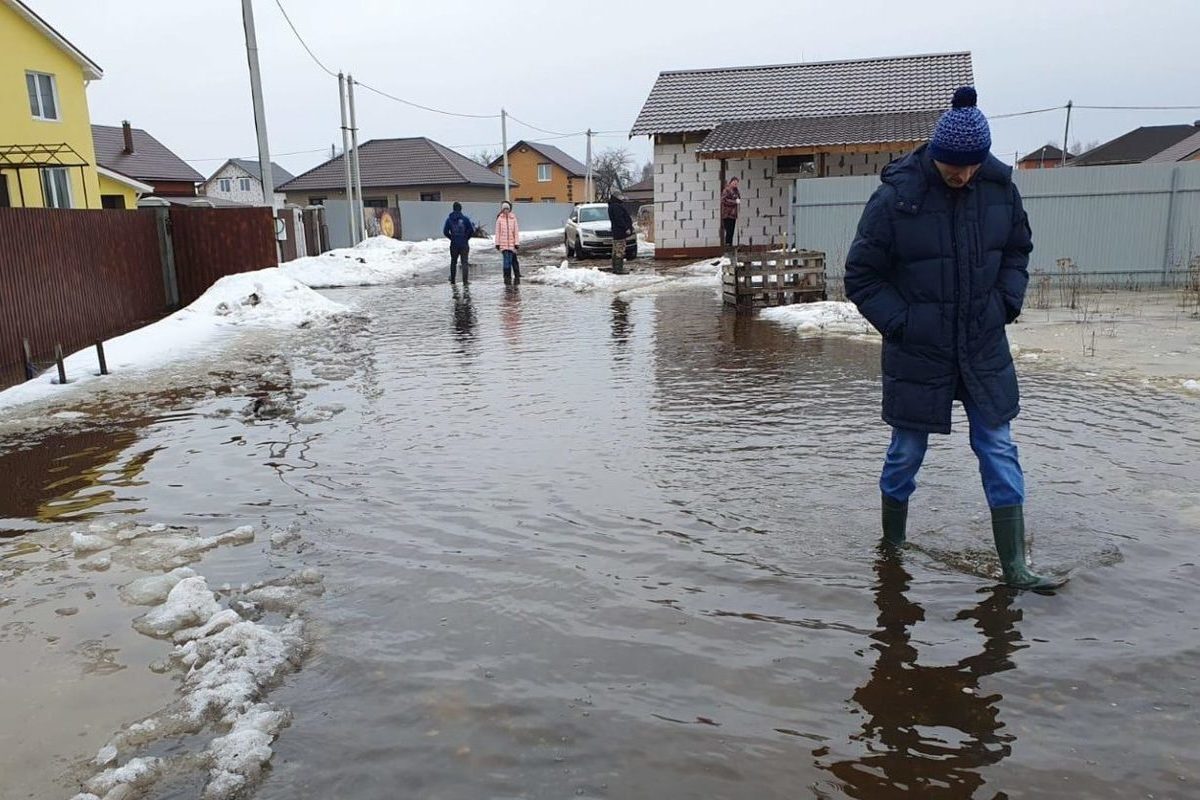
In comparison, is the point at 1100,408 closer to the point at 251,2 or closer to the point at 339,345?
the point at 339,345

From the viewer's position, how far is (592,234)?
91.5 ft

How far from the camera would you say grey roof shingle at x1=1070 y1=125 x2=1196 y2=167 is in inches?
2266

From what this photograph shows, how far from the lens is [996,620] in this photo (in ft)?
12.1

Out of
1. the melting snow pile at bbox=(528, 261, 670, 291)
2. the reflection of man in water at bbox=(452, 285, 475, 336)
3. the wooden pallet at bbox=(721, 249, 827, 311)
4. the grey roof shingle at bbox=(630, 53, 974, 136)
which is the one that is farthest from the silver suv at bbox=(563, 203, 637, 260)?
the wooden pallet at bbox=(721, 249, 827, 311)

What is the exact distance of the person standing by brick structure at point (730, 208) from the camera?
72.7ft

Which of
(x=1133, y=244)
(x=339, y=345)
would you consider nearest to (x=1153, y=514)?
(x=339, y=345)

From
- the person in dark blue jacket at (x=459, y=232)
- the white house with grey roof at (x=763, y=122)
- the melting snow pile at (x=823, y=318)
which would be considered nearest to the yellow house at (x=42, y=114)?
the person in dark blue jacket at (x=459, y=232)

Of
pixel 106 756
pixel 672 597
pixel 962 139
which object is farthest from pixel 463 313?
pixel 106 756

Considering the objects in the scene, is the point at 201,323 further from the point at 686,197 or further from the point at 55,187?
the point at 55,187

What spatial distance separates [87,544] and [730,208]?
1925 centimetres

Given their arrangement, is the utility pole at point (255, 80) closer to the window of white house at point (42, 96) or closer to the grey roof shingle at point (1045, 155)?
the window of white house at point (42, 96)

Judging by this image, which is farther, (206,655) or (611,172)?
(611,172)

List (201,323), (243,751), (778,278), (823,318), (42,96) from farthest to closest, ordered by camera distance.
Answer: (42,96), (778,278), (201,323), (823,318), (243,751)

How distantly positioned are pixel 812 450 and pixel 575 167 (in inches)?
3087
